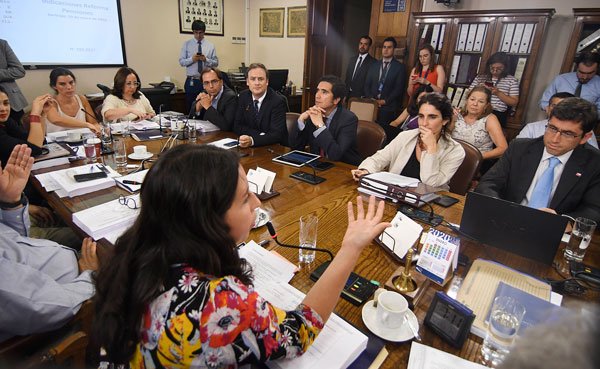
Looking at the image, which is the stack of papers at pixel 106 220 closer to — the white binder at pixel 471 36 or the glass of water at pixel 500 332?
the glass of water at pixel 500 332

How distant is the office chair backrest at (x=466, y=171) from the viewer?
210 cm

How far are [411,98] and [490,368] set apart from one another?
386 centimetres

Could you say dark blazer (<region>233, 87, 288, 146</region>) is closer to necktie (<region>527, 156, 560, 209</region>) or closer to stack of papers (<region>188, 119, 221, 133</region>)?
stack of papers (<region>188, 119, 221, 133</region>)

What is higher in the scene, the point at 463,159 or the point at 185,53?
the point at 185,53

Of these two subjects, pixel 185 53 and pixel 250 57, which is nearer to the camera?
A: pixel 185 53

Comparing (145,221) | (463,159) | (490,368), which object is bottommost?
(490,368)

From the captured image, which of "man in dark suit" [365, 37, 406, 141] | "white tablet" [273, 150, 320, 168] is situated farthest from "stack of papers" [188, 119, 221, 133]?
"man in dark suit" [365, 37, 406, 141]

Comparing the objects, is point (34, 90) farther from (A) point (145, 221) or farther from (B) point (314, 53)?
(A) point (145, 221)

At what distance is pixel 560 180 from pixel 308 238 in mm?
1446

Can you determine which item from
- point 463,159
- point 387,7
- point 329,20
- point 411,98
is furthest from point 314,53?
point 463,159

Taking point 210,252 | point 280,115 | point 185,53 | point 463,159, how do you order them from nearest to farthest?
point 210,252, point 463,159, point 280,115, point 185,53

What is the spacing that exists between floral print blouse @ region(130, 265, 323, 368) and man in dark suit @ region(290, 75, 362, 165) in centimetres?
180

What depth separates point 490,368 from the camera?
31.0 inches

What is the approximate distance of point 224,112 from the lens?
3.16 m
